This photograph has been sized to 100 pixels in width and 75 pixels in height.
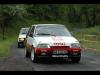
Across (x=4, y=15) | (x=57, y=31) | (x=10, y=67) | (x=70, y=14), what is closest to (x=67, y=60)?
(x=57, y=31)

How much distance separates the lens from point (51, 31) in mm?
18031

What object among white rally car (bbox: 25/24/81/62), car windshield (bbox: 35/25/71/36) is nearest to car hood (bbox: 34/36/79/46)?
white rally car (bbox: 25/24/81/62)

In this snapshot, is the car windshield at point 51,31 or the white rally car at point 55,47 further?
the car windshield at point 51,31

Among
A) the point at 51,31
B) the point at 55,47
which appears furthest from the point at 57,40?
the point at 51,31

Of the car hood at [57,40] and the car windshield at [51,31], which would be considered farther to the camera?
the car windshield at [51,31]

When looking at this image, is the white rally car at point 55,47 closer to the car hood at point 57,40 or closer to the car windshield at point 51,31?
the car hood at point 57,40

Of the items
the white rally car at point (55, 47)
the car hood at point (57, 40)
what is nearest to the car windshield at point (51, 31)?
the white rally car at point (55, 47)

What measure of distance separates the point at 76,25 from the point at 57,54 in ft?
256

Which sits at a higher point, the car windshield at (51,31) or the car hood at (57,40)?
the car windshield at (51,31)

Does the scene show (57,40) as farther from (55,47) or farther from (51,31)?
(51,31)

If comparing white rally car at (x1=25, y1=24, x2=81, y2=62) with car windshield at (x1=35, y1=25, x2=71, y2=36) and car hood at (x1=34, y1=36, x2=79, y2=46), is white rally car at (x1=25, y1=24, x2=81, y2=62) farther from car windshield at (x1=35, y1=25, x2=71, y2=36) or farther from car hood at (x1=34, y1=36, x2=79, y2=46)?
car windshield at (x1=35, y1=25, x2=71, y2=36)

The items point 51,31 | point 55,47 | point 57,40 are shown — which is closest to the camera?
point 55,47

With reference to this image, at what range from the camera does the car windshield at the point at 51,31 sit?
1786 centimetres

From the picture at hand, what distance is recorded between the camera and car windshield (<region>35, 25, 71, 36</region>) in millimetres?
17859
